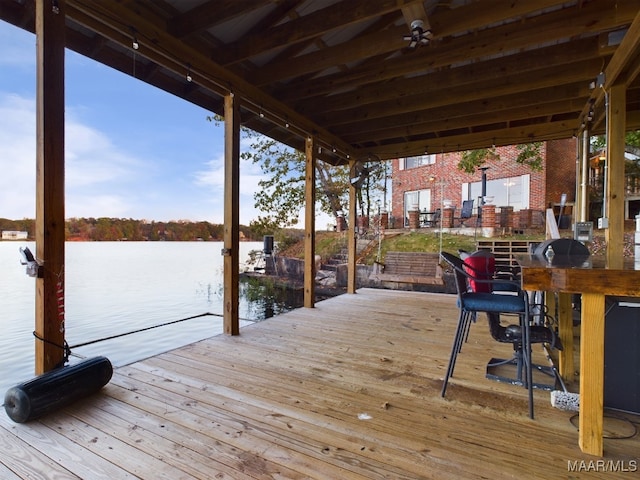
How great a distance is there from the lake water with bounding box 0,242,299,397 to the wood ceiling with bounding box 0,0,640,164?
183 cm

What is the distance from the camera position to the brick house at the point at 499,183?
11320 millimetres

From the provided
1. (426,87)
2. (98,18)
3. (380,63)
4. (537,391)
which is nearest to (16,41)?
(98,18)

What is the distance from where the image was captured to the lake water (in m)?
3.61

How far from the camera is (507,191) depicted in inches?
481

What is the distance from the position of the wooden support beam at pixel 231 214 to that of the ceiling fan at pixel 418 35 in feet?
6.28

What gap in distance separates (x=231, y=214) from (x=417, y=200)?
11661 millimetres

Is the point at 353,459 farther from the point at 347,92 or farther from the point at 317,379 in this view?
the point at 347,92

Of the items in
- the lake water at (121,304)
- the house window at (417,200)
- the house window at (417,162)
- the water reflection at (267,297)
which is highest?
the house window at (417,162)

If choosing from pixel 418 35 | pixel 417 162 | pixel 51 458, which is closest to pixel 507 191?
pixel 417 162

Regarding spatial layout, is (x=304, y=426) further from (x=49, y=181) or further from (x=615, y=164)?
(x=615, y=164)

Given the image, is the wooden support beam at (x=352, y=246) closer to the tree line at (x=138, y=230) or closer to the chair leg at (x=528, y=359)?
the tree line at (x=138, y=230)

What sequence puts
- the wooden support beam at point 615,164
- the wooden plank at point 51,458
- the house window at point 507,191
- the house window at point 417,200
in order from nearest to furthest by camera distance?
the wooden plank at point 51,458
the wooden support beam at point 615,164
the house window at point 507,191
the house window at point 417,200

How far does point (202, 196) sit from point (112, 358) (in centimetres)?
920

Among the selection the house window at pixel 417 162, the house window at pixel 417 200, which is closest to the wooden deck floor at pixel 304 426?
the house window at pixel 417 200
